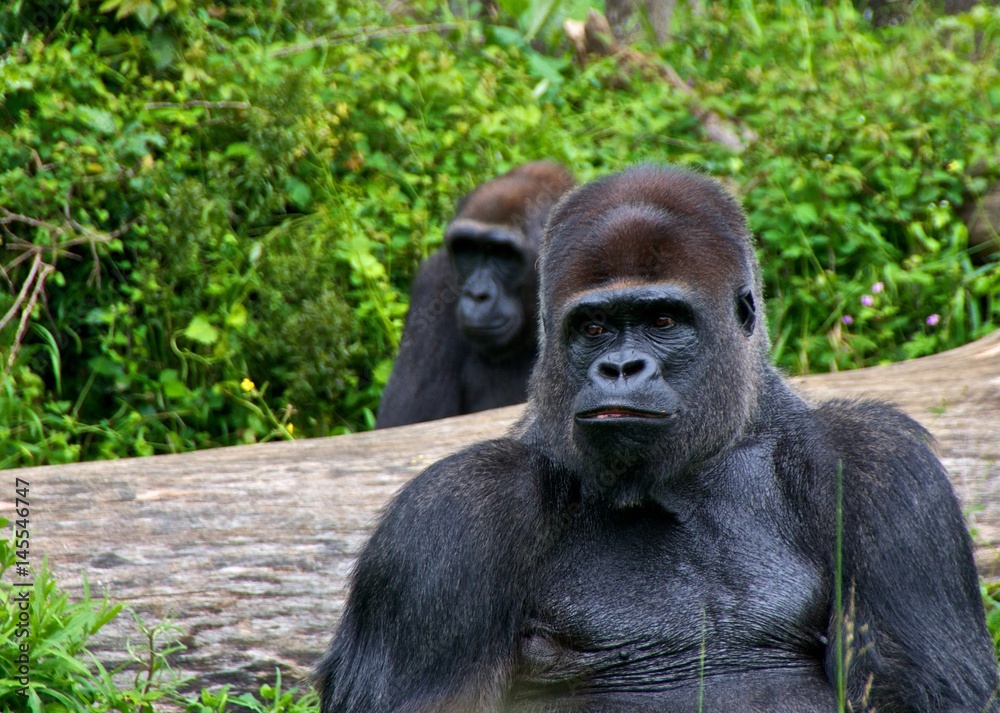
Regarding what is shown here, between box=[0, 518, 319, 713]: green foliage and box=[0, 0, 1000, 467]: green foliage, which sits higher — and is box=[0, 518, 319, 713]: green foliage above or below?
below

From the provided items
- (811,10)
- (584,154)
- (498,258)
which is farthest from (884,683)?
(811,10)

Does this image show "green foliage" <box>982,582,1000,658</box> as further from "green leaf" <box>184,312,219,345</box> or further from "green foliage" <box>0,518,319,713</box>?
"green leaf" <box>184,312,219,345</box>

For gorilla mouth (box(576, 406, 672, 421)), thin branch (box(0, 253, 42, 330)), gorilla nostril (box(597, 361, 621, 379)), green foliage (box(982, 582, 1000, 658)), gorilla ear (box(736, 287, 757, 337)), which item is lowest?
green foliage (box(982, 582, 1000, 658))

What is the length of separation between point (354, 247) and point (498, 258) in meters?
0.76

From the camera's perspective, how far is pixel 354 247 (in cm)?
632

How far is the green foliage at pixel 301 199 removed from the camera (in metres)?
6.00

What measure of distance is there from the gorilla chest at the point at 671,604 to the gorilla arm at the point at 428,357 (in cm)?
334

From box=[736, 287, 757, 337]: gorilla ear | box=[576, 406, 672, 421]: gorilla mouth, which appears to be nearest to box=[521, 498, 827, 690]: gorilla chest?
box=[576, 406, 672, 421]: gorilla mouth

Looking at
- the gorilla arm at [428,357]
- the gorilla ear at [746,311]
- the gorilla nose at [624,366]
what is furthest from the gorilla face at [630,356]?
the gorilla arm at [428,357]

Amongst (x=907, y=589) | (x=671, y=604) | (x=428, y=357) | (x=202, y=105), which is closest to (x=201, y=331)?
(x=428, y=357)

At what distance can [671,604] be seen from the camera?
2654 millimetres

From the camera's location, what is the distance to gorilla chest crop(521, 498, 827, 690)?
262 centimetres

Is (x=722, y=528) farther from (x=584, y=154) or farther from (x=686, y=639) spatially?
(x=584, y=154)

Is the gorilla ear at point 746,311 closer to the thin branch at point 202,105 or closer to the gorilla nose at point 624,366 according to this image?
the gorilla nose at point 624,366
